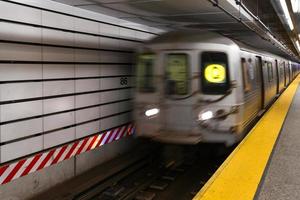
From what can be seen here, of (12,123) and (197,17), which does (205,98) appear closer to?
(197,17)

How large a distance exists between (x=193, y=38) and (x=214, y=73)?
75 cm

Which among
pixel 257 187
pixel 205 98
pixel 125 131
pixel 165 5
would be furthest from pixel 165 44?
pixel 257 187

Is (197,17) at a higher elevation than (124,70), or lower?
higher

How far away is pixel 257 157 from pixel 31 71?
3357 millimetres

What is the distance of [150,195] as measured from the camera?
5.61 meters

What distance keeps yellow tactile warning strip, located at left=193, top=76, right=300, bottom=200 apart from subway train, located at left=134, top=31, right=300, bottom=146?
22.0 inches

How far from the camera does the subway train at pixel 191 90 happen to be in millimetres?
6004

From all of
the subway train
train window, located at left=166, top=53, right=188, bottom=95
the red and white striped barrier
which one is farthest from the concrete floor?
the red and white striped barrier

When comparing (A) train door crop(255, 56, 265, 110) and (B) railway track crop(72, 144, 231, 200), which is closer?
(B) railway track crop(72, 144, 231, 200)

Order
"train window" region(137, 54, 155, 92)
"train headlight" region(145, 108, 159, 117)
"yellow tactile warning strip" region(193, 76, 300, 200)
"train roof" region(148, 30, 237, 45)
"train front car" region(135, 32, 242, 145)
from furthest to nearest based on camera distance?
"train window" region(137, 54, 155, 92)
"train headlight" region(145, 108, 159, 117)
"train roof" region(148, 30, 237, 45)
"train front car" region(135, 32, 242, 145)
"yellow tactile warning strip" region(193, 76, 300, 200)

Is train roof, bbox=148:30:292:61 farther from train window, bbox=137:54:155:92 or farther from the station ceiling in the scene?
the station ceiling

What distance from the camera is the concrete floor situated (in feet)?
11.0

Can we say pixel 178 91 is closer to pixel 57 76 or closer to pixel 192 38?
pixel 192 38

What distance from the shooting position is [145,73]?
21.6 ft
